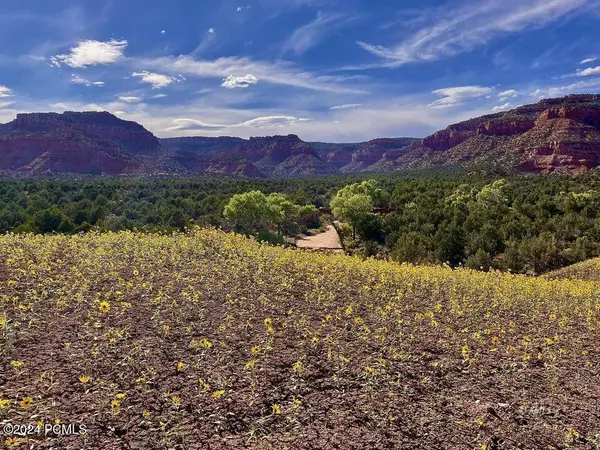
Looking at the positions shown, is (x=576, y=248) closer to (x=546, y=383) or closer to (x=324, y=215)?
(x=546, y=383)

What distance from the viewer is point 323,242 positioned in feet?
123

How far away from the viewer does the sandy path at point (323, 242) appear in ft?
112

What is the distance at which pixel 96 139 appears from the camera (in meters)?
158

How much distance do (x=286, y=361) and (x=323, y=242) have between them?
3190cm

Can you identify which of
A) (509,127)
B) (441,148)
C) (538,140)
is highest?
(509,127)

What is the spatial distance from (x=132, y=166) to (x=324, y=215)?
105m

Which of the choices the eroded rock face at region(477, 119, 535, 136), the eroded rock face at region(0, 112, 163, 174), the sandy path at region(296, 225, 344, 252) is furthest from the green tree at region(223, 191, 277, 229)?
the eroded rock face at region(477, 119, 535, 136)

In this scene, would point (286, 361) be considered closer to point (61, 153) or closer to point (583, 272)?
point (583, 272)

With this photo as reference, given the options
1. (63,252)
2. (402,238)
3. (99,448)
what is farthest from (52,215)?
(99,448)

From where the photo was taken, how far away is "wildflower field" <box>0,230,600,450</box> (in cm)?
435

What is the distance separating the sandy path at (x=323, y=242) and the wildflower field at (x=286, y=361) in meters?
23.8

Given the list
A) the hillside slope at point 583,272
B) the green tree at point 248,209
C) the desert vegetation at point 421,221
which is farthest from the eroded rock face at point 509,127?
the hillside slope at point 583,272

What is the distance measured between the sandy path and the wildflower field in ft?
78.2

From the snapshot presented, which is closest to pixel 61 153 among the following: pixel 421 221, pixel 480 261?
pixel 421 221
